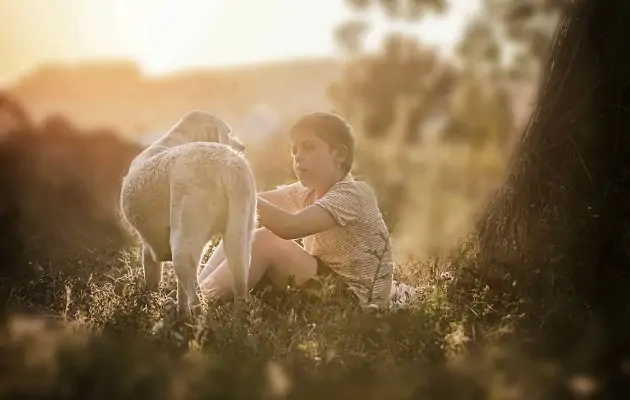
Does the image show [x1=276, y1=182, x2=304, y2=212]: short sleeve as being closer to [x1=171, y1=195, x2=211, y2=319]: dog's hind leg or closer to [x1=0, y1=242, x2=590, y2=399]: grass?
[x1=0, y1=242, x2=590, y2=399]: grass

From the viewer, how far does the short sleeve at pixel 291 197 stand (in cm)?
395

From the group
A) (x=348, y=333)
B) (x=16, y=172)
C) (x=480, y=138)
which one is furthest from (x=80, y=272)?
(x=480, y=138)

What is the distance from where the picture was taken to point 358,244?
12.3 ft

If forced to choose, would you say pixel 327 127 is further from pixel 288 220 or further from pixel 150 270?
pixel 150 270

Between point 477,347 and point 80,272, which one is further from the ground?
point 477,347

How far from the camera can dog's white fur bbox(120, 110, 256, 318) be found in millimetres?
2965

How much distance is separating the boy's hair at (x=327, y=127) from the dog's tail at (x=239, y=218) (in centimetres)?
67

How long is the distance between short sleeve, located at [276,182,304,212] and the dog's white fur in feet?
2.81

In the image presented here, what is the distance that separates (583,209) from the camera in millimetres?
3387

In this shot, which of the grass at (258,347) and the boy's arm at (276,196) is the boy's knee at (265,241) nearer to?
the grass at (258,347)

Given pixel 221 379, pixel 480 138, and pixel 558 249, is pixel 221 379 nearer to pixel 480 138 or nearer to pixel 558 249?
pixel 558 249

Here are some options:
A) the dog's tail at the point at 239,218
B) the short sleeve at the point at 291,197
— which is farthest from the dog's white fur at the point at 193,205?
the short sleeve at the point at 291,197

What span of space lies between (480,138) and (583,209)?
3.78m

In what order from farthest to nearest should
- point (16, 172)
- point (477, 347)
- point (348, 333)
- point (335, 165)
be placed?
point (16, 172) < point (335, 165) < point (348, 333) < point (477, 347)
